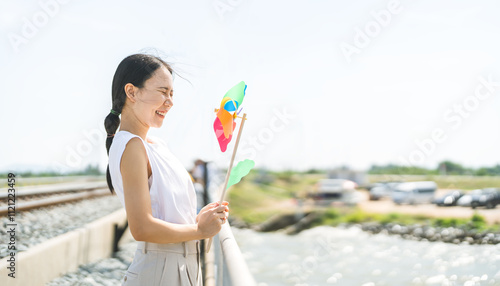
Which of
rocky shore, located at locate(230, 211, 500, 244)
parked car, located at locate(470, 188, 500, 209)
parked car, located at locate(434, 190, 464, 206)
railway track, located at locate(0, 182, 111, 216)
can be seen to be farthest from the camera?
parked car, located at locate(434, 190, 464, 206)

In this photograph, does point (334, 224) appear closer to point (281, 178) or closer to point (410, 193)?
point (410, 193)

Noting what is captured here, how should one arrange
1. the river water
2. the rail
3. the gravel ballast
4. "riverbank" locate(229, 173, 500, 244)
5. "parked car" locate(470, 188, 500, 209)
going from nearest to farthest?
the rail → the gravel ballast → the river water → "parked car" locate(470, 188, 500, 209) → "riverbank" locate(229, 173, 500, 244)

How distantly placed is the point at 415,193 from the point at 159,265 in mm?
39353

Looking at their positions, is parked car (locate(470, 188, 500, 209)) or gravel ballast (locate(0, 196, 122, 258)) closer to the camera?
gravel ballast (locate(0, 196, 122, 258))

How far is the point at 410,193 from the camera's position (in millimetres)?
38781

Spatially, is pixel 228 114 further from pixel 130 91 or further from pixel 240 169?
pixel 130 91

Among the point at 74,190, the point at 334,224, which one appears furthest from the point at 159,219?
the point at 334,224

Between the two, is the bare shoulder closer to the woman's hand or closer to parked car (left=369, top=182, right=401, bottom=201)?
the woman's hand

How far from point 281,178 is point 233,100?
171ft

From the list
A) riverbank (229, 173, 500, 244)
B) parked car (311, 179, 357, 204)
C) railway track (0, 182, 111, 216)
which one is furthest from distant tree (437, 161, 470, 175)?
railway track (0, 182, 111, 216)

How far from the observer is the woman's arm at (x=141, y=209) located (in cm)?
133

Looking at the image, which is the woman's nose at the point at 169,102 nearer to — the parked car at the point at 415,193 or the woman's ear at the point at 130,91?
the woman's ear at the point at 130,91

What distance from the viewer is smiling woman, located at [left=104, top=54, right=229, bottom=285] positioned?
1.34 m

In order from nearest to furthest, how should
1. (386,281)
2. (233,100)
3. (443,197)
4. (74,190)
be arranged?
(233,100)
(74,190)
(386,281)
(443,197)
